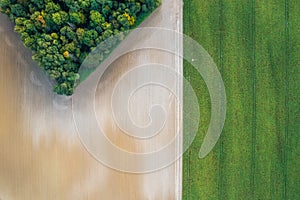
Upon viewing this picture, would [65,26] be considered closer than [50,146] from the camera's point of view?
Yes

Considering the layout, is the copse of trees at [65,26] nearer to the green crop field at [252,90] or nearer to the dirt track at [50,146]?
the dirt track at [50,146]

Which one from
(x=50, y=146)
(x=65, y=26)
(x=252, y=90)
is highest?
(x=65, y=26)

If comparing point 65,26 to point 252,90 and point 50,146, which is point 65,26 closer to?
point 50,146

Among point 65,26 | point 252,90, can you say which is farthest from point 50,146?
point 252,90

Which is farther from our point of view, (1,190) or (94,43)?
(1,190)

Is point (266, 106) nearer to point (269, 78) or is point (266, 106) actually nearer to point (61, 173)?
point (269, 78)

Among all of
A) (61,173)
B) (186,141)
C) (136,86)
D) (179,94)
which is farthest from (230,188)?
(61,173)

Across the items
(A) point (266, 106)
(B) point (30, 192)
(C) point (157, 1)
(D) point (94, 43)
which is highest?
(C) point (157, 1)

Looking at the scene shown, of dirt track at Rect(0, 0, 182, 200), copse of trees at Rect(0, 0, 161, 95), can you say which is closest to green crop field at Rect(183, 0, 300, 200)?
dirt track at Rect(0, 0, 182, 200)

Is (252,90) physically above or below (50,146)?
above
